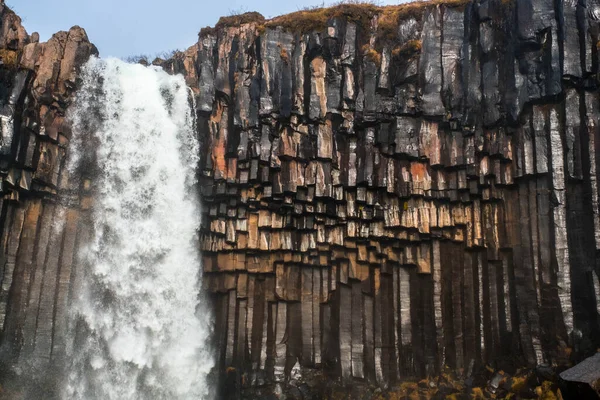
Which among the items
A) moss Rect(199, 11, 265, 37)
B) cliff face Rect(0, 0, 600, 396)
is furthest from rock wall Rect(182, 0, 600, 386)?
moss Rect(199, 11, 265, 37)

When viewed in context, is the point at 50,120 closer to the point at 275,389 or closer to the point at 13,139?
the point at 13,139

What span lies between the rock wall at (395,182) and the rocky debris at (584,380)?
174 cm

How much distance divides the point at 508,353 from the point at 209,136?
9.59m

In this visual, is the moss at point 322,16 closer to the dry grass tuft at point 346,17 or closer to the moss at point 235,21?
the dry grass tuft at point 346,17

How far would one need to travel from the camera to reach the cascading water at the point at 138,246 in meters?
14.1

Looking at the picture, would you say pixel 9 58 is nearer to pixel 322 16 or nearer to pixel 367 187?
pixel 322 16

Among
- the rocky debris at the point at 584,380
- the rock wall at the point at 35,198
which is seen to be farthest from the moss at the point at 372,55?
the rocky debris at the point at 584,380

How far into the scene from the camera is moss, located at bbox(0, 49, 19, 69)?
14.2 metres

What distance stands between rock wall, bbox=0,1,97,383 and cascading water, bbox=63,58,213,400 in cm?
43

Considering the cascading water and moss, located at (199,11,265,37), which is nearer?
the cascading water

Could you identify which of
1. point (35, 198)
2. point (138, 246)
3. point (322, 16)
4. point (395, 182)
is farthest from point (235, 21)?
point (35, 198)

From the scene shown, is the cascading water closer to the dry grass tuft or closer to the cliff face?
the cliff face

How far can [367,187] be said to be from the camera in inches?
585

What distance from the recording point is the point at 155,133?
51.8 ft
